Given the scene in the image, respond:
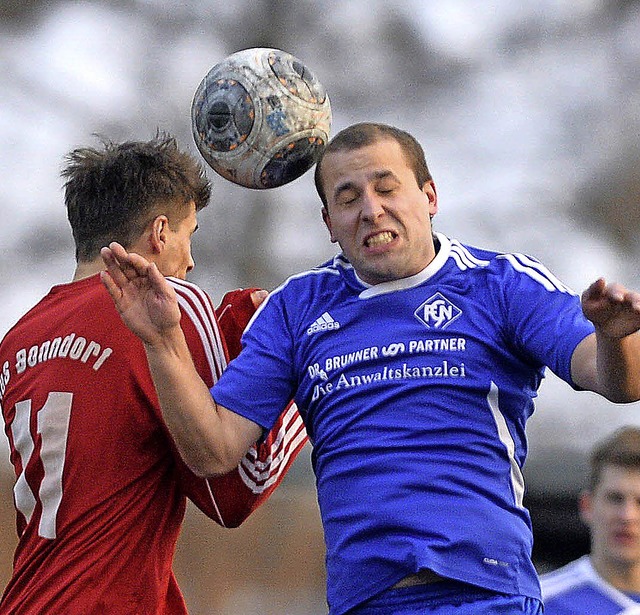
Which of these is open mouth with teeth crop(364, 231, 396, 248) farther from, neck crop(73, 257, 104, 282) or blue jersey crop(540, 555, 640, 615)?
blue jersey crop(540, 555, 640, 615)

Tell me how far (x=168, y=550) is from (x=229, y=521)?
0.72 ft

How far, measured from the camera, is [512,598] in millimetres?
3936

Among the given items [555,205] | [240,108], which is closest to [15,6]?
[555,205]

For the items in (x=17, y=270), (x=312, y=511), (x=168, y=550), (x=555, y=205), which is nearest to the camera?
(x=168, y=550)

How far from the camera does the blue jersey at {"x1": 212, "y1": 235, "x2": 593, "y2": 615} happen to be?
3.96m

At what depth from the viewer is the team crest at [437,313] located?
4195mm

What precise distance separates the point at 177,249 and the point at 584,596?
2056 millimetres

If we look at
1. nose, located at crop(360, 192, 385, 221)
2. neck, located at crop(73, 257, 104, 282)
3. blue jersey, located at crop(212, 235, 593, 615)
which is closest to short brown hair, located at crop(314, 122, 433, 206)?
nose, located at crop(360, 192, 385, 221)

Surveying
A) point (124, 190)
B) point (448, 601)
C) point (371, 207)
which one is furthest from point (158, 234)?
point (448, 601)

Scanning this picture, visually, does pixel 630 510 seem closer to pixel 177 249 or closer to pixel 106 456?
pixel 177 249

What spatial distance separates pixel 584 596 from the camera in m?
5.45

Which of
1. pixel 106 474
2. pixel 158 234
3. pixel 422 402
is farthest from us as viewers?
pixel 158 234

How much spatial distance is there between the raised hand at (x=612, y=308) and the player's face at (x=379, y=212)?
29.3 inches

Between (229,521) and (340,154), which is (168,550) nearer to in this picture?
(229,521)
